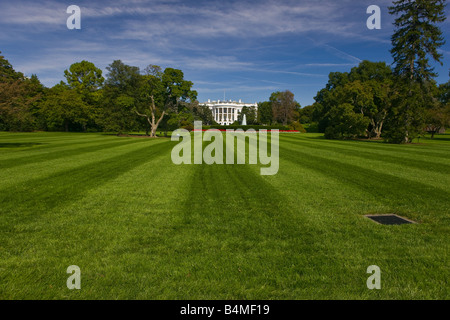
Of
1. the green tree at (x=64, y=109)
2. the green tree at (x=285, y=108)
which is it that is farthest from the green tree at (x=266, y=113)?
the green tree at (x=64, y=109)

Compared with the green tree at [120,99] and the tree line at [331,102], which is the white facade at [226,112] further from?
the green tree at [120,99]

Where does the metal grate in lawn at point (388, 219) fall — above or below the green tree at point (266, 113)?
below

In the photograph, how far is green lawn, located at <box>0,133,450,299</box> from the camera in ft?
11.1

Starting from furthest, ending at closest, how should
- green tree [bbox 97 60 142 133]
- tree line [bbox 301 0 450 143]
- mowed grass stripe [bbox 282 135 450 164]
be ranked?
1. green tree [bbox 97 60 142 133]
2. tree line [bbox 301 0 450 143]
3. mowed grass stripe [bbox 282 135 450 164]

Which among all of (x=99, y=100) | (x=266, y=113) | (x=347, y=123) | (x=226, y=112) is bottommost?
(x=347, y=123)

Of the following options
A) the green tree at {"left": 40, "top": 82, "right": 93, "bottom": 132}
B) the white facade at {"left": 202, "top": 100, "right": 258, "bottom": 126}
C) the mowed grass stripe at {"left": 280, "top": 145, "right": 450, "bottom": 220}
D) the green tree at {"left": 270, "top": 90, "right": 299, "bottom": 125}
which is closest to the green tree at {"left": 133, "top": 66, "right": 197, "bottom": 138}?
the green tree at {"left": 40, "top": 82, "right": 93, "bottom": 132}

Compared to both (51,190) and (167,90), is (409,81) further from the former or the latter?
(51,190)

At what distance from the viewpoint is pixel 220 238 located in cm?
482

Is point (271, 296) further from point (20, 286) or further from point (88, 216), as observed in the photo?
point (88, 216)

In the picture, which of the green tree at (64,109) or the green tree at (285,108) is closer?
the green tree at (64,109)

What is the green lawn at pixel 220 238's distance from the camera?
11.1ft

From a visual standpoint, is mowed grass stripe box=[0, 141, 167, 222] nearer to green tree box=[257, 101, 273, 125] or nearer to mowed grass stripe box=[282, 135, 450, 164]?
mowed grass stripe box=[282, 135, 450, 164]

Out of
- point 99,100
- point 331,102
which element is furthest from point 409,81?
Answer: point 99,100

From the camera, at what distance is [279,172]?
37.9 feet
